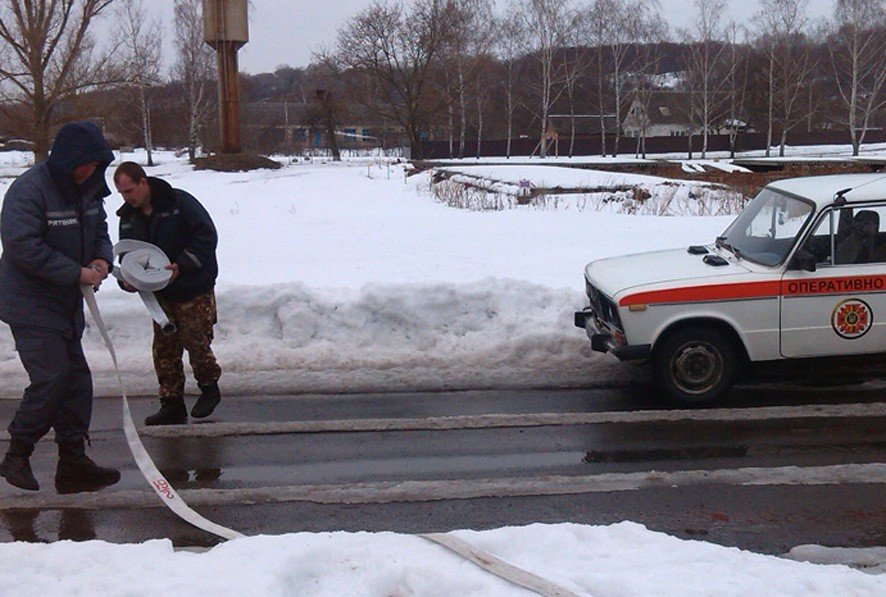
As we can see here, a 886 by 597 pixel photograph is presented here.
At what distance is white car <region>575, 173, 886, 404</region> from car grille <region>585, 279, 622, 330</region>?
3 centimetres

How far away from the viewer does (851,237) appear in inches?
288

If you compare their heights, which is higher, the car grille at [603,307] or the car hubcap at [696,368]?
the car grille at [603,307]

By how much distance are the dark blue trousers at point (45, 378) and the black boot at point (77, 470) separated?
23 cm

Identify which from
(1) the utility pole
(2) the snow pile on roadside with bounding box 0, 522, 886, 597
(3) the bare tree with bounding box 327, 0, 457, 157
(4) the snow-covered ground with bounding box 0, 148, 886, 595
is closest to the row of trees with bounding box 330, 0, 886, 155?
(3) the bare tree with bounding box 327, 0, 457, 157

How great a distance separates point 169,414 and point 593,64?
84.1 m

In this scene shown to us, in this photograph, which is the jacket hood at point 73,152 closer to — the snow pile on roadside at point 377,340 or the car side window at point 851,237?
the snow pile on roadside at point 377,340

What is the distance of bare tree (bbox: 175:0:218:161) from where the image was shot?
6681cm

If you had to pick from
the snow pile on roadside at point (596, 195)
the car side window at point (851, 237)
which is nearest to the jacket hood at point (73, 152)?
the car side window at point (851, 237)

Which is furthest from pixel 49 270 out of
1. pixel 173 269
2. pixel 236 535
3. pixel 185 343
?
pixel 236 535

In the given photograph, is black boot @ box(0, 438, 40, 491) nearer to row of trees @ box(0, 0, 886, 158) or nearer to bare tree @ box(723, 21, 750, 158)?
row of trees @ box(0, 0, 886, 158)

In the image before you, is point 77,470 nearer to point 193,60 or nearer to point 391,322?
point 391,322

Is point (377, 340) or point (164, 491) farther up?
point (377, 340)

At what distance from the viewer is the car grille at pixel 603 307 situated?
7.36m

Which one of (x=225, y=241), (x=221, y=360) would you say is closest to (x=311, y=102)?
(x=225, y=241)
